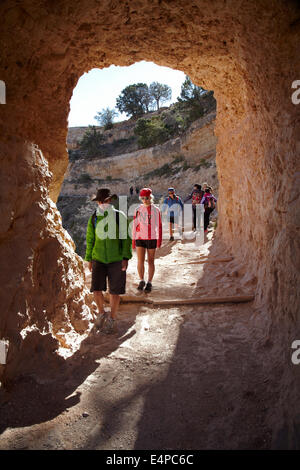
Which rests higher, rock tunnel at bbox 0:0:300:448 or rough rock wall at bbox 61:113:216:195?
rough rock wall at bbox 61:113:216:195

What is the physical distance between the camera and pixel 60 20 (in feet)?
9.29

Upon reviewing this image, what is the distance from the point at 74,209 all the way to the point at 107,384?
1092 inches

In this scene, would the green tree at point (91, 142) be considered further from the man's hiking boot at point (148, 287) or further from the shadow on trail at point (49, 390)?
the shadow on trail at point (49, 390)

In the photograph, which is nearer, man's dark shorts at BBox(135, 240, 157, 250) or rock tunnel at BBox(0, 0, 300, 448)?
rock tunnel at BBox(0, 0, 300, 448)

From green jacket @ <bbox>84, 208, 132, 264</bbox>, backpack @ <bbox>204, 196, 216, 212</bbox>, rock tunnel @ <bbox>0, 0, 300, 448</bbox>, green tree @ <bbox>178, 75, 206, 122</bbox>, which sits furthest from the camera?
green tree @ <bbox>178, 75, 206, 122</bbox>

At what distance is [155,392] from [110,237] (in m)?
1.68

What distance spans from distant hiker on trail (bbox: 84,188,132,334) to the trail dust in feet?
1.26

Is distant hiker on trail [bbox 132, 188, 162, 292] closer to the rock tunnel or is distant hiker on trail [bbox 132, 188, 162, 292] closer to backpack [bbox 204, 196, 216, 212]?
the rock tunnel

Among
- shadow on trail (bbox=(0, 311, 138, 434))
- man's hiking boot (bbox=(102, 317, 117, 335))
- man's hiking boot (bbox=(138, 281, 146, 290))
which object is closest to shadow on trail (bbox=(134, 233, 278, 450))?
shadow on trail (bbox=(0, 311, 138, 434))

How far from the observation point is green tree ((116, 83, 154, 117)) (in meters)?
45.6

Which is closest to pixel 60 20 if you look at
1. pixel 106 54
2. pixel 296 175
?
pixel 106 54

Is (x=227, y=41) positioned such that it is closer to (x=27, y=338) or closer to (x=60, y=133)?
(x=60, y=133)

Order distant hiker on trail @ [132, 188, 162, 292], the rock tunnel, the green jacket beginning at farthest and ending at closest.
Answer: distant hiker on trail @ [132, 188, 162, 292] → the green jacket → the rock tunnel

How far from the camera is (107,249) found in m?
3.33
